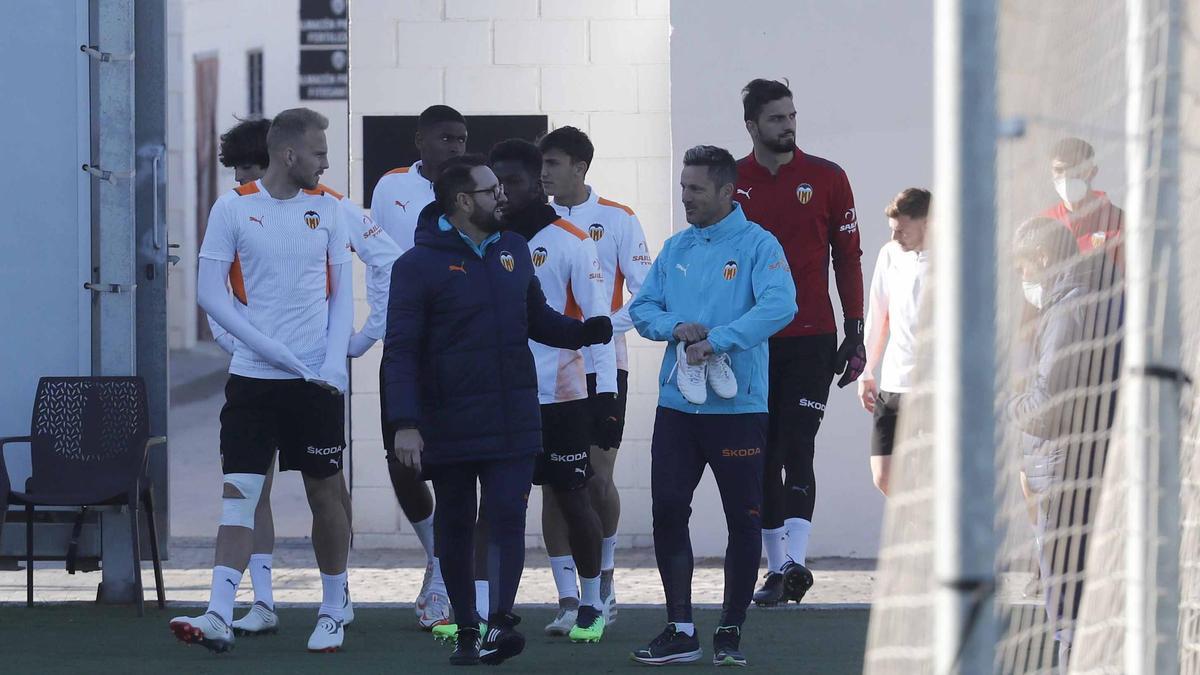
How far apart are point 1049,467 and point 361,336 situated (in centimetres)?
283

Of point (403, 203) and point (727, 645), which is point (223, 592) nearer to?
point (727, 645)

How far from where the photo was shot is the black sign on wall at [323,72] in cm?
1947

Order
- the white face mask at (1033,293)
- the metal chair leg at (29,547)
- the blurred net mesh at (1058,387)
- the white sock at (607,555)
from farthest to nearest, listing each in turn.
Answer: the metal chair leg at (29,547) < the white sock at (607,555) < the white face mask at (1033,293) < the blurred net mesh at (1058,387)

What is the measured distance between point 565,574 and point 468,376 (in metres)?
1.36

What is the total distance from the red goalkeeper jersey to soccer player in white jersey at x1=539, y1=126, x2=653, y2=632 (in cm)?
60

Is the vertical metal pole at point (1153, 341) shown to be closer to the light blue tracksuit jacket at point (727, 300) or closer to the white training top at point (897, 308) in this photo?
the light blue tracksuit jacket at point (727, 300)

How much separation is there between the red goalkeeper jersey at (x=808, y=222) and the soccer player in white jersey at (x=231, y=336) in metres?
1.60

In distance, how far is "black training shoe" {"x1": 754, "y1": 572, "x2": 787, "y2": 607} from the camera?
25.5 ft

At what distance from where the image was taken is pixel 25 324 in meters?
8.02

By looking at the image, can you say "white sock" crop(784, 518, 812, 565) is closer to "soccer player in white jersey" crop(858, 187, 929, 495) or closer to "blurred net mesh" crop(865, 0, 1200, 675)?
"soccer player in white jersey" crop(858, 187, 929, 495)

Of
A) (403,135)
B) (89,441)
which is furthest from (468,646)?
(403,135)

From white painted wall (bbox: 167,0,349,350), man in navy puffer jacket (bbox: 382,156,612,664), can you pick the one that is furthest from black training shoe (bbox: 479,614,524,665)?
white painted wall (bbox: 167,0,349,350)

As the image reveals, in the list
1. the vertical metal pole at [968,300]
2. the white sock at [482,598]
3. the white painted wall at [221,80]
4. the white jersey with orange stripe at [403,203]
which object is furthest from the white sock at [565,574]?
the white painted wall at [221,80]

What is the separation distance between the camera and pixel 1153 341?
3.62m
